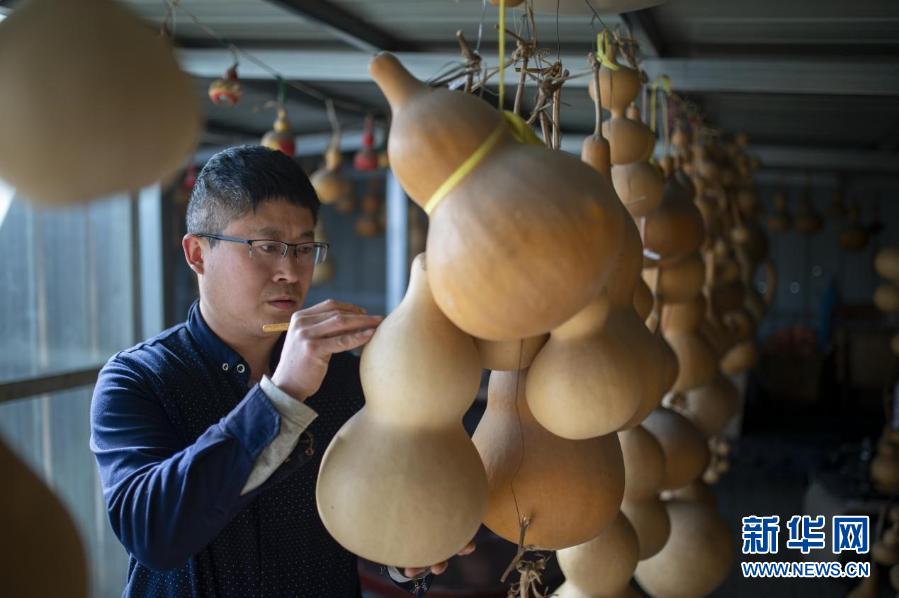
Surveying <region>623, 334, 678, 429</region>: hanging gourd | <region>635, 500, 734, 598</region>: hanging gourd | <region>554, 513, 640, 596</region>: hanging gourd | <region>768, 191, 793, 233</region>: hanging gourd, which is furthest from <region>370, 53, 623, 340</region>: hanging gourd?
<region>768, 191, 793, 233</region>: hanging gourd

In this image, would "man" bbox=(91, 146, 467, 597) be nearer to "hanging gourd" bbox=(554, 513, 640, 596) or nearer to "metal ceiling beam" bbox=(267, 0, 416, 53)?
"hanging gourd" bbox=(554, 513, 640, 596)

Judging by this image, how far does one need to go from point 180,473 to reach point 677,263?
971 millimetres

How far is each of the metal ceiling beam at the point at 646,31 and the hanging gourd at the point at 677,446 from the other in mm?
824

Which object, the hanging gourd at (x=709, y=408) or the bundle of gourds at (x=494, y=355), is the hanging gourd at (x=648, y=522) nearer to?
the bundle of gourds at (x=494, y=355)

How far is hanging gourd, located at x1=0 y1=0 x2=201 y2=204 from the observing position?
0.33m

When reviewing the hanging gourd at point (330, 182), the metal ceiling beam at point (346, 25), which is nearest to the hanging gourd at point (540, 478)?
the metal ceiling beam at point (346, 25)

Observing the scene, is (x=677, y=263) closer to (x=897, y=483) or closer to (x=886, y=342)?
(x=897, y=483)

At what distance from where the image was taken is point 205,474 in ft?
2.61

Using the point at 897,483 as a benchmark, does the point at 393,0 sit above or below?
above

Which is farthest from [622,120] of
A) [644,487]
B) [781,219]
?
[781,219]

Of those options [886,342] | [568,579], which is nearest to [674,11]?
[568,579]

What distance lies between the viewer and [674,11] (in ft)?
6.25

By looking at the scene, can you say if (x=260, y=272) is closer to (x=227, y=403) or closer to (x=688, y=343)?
(x=227, y=403)

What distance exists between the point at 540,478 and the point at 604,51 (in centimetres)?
62
